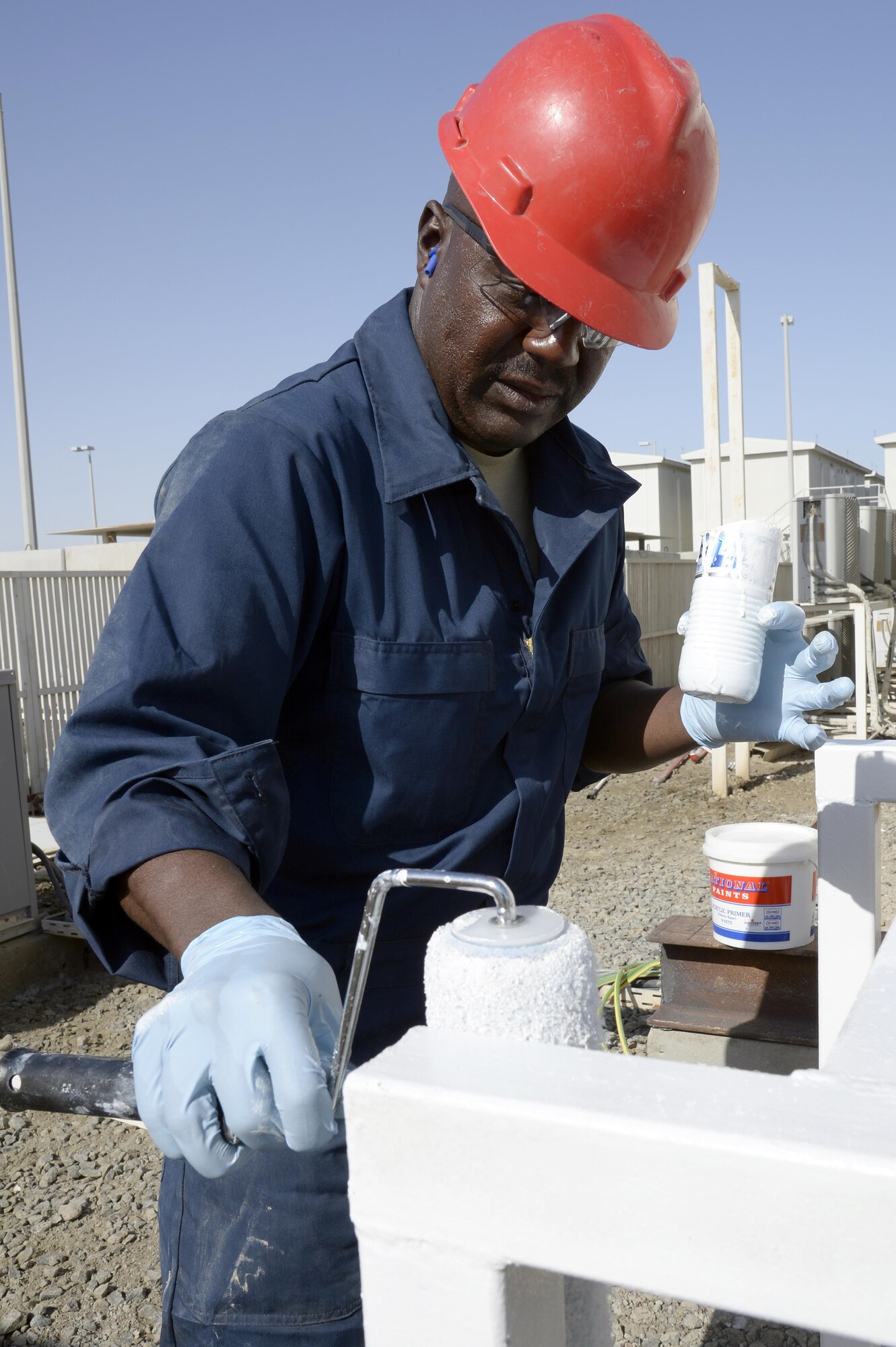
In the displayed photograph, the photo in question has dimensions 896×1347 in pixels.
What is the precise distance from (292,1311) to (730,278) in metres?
6.65

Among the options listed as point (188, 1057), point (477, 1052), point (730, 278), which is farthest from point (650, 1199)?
point (730, 278)

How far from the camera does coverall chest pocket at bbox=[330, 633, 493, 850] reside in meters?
1.59

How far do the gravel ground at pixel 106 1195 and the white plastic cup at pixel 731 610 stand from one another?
3.61ft

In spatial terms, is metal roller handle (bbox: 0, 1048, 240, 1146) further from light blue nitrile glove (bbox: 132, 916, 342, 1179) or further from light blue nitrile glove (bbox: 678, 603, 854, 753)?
light blue nitrile glove (bbox: 678, 603, 854, 753)

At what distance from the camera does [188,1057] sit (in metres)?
1.05

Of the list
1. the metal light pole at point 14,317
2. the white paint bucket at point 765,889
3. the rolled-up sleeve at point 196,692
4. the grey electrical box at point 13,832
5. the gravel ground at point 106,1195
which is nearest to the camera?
the rolled-up sleeve at point 196,692

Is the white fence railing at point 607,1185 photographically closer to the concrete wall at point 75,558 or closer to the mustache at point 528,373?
the mustache at point 528,373

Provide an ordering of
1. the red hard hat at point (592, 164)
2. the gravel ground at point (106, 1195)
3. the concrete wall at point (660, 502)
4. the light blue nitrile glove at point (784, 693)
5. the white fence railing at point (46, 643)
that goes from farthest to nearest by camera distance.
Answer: the concrete wall at point (660, 502)
the white fence railing at point (46, 643)
the gravel ground at point (106, 1195)
the light blue nitrile glove at point (784, 693)
the red hard hat at point (592, 164)

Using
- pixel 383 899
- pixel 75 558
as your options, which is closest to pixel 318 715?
pixel 383 899

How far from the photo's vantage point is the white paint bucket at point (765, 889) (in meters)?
3.34

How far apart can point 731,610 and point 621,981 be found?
2990mm

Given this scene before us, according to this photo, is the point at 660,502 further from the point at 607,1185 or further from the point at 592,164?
the point at 607,1185

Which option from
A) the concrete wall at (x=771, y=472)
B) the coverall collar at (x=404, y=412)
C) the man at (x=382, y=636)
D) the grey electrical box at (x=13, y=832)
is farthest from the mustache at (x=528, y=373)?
the concrete wall at (x=771, y=472)

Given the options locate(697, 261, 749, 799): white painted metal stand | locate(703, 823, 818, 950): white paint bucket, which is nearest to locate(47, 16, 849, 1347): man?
locate(703, 823, 818, 950): white paint bucket
